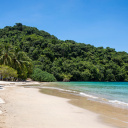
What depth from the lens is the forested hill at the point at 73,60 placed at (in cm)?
7112

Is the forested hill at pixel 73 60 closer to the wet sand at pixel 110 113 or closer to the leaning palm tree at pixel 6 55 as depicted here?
the leaning palm tree at pixel 6 55

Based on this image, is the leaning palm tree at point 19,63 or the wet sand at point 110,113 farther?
the leaning palm tree at point 19,63

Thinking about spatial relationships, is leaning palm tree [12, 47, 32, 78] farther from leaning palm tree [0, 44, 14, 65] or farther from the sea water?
the sea water

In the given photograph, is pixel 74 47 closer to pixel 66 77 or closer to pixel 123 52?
pixel 66 77

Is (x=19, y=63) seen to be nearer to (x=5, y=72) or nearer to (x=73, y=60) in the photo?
(x=5, y=72)

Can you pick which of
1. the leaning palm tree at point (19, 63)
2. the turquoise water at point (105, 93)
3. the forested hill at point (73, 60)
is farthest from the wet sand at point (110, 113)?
the forested hill at point (73, 60)

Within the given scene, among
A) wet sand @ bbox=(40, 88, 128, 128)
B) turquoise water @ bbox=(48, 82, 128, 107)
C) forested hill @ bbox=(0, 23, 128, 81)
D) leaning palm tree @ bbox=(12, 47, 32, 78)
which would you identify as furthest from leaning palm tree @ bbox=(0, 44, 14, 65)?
wet sand @ bbox=(40, 88, 128, 128)

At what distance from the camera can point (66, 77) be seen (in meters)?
66.8

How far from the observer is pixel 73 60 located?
264 feet

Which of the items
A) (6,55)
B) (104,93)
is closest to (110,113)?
(104,93)

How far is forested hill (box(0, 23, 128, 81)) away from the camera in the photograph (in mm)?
71125

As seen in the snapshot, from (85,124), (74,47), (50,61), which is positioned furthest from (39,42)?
(85,124)

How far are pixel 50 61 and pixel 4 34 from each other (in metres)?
39.2

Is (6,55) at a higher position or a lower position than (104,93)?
higher
